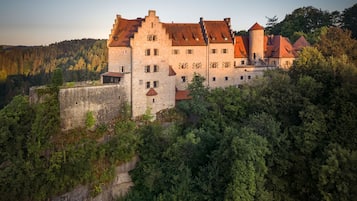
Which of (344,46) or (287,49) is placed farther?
(287,49)

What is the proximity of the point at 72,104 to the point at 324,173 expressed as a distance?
67.5ft

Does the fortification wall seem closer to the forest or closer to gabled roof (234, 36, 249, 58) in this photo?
the forest

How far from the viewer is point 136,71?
3581 centimetres

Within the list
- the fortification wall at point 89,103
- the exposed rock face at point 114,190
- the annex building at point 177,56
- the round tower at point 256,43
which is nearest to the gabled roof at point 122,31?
the annex building at point 177,56

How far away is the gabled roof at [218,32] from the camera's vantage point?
43.2 meters

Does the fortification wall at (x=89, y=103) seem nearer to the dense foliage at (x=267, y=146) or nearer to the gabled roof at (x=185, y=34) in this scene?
the dense foliage at (x=267, y=146)

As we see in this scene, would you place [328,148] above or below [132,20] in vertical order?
below

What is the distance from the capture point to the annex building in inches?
1410

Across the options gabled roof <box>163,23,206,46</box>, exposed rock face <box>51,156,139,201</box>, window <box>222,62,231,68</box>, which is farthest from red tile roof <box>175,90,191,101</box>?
exposed rock face <box>51,156,139,201</box>

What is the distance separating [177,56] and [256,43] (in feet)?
36.0

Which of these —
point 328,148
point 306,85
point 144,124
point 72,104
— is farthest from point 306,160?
point 72,104

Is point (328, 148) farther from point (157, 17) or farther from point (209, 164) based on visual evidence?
point (157, 17)

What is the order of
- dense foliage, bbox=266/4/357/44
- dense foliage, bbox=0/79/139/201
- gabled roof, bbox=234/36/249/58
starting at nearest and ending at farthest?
dense foliage, bbox=0/79/139/201 < gabled roof, bbox=234/36/249/58 < dense foliage, bbox=266/4/357/44

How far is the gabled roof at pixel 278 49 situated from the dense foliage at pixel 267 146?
11.6 metres
